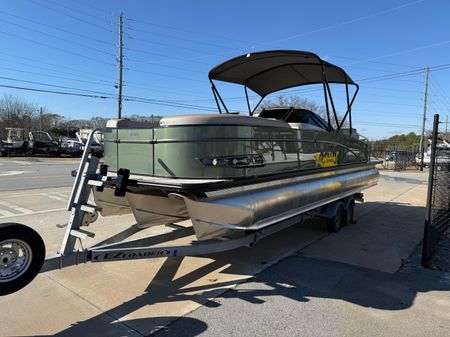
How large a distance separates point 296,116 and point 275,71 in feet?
4.78

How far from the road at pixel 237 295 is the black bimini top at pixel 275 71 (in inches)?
112

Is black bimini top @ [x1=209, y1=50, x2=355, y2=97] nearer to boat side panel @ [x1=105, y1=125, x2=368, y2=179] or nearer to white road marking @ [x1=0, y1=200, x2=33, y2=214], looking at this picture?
boat side panel @ [x1=105, y1=125, x2=368, y2=179]

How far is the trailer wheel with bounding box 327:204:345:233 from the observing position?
20.6 feet

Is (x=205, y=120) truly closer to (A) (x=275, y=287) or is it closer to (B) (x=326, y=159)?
(A) (x=275, y=287)

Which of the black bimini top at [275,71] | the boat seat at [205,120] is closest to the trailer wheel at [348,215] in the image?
the black bimini top at [275,71]

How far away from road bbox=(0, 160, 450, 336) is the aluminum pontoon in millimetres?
438

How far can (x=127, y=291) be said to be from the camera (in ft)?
12.2

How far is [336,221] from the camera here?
6398 millimetres

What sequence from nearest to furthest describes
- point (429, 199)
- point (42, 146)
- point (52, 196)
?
point (429, 199)
point (52, 196)
point (42, 146)

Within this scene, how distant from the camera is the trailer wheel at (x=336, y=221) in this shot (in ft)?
20.6

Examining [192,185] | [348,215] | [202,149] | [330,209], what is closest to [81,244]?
[192,185]

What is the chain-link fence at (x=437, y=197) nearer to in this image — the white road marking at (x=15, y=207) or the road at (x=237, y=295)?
the road at (x=237, y=295)

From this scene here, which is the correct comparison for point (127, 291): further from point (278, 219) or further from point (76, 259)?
point (278, 219)

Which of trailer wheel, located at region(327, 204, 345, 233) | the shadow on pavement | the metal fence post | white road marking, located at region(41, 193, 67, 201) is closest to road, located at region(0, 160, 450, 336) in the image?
the shadow on pavement
